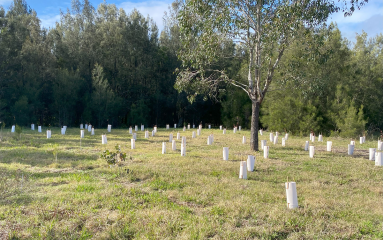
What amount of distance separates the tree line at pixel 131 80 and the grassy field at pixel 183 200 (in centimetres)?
1255

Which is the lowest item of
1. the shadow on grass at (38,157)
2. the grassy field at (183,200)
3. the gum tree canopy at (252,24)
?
the grassy field at (183,200)

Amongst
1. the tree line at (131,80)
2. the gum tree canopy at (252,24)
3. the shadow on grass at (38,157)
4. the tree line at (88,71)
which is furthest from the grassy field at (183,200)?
the tree line at (88,71)

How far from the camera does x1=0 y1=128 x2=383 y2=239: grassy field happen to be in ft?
15.3

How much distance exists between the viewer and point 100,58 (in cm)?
3256

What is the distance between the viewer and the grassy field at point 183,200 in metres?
4.65

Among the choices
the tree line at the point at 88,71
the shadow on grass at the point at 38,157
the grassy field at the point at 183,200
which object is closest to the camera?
the grassy field at the point at 183,200

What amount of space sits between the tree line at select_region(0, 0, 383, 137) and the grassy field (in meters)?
12.6

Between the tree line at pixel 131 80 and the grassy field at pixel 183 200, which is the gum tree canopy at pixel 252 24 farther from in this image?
the tree line at pixel 131 80

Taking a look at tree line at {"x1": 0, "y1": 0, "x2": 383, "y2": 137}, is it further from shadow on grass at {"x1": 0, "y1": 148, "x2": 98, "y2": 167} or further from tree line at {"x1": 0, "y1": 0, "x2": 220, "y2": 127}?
shadow on grass at {"x1": 0, "y1": 148, "x2": 98, "y2": 167}

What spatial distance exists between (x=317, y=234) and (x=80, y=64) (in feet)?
105

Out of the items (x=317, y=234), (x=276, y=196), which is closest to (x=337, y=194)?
(x=276, y=196)

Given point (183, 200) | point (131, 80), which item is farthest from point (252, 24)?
point (131, 80)

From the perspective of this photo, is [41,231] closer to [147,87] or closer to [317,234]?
[317,234]

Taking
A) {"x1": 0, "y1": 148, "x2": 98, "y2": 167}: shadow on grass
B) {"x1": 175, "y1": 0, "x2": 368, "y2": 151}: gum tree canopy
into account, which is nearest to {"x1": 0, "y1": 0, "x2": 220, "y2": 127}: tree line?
{"x1": 0, "y1": 148, "x2": 98, "y2": 167}: shadow on grass
